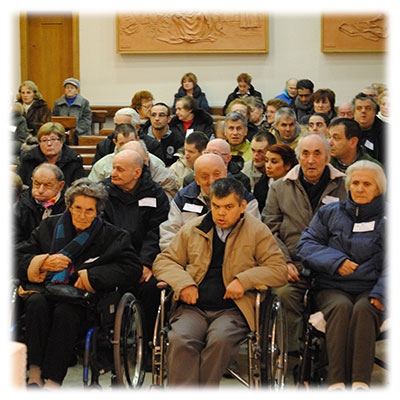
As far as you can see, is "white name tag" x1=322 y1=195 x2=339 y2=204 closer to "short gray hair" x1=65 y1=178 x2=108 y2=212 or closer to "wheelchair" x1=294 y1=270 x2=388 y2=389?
"wheelchair" x1=294 y1=270 x2=388 y2=389

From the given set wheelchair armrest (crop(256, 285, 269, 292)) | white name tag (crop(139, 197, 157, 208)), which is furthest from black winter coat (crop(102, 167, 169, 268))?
wheelchair armrest (crop(256, 285, 269, 292))

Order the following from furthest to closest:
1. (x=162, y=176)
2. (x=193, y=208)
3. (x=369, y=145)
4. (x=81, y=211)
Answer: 1. (x=369, y=145)
2. (x=162, y=176)
3. (x=193, y=208)
4. (x=81, y=211)

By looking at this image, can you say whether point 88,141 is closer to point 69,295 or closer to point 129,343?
point 129,343

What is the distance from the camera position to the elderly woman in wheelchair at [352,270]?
142 inches

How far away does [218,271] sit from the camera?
3727 millimetres

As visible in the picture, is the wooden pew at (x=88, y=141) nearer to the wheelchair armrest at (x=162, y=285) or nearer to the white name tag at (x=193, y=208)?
the white name tag at (x=193, y=208)

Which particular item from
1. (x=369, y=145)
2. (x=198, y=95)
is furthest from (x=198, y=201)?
(x=198, y=95)

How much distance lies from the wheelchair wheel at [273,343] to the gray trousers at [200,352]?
0.15 metres

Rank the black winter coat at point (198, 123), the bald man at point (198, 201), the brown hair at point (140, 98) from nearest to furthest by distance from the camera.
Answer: the bald man at point (198, 201), the black winter coat at point (198, 123), the brown hair at point (140, 98)

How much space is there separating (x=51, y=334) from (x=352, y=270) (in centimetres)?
143

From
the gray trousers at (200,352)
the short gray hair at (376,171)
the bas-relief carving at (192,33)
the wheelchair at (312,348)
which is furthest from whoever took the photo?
the bas-relief carving at (192,33)

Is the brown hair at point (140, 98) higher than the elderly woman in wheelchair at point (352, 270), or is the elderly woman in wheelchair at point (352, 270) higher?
the brown hair at point (140, 98)

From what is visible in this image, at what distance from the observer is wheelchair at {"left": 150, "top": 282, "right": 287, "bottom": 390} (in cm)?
351

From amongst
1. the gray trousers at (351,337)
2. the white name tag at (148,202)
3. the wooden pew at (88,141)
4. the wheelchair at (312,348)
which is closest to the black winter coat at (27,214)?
the white name tag at (148,202)
